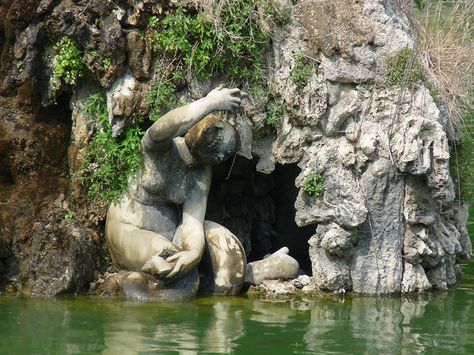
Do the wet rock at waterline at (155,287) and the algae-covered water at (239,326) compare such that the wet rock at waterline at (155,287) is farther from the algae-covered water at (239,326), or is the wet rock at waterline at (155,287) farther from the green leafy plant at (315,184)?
the green leafy plant at (315,184)

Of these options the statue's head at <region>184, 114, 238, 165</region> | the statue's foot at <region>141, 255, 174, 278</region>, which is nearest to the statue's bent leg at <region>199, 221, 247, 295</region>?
the statue's foot at <region>141, 255, 174, 278</region>

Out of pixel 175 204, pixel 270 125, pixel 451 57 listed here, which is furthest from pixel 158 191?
pixel 451 57

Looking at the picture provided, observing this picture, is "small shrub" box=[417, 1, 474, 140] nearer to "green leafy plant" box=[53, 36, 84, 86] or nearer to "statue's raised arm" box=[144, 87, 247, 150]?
"statue's raised arm" box=[144, 87, 247, 150]

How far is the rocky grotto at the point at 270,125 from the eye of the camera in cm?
979

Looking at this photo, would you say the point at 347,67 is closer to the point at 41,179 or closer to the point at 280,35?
the point at 280,35

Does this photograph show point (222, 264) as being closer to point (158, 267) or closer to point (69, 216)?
point (158, 267)

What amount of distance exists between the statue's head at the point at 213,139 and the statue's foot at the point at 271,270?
1.08 m

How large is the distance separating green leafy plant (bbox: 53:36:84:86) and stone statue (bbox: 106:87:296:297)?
1005 mm

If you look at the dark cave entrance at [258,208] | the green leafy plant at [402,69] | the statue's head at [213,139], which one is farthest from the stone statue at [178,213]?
the green leafy plant at [402,69]

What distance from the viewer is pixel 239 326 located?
8.41 m

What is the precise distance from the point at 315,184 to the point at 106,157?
1.94m

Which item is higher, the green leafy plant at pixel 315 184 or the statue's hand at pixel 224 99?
the statue's hand at pixel 224 99

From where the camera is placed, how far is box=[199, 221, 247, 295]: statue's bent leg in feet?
32.0

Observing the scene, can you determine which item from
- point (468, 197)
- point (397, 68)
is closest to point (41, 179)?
point (397, 68)
